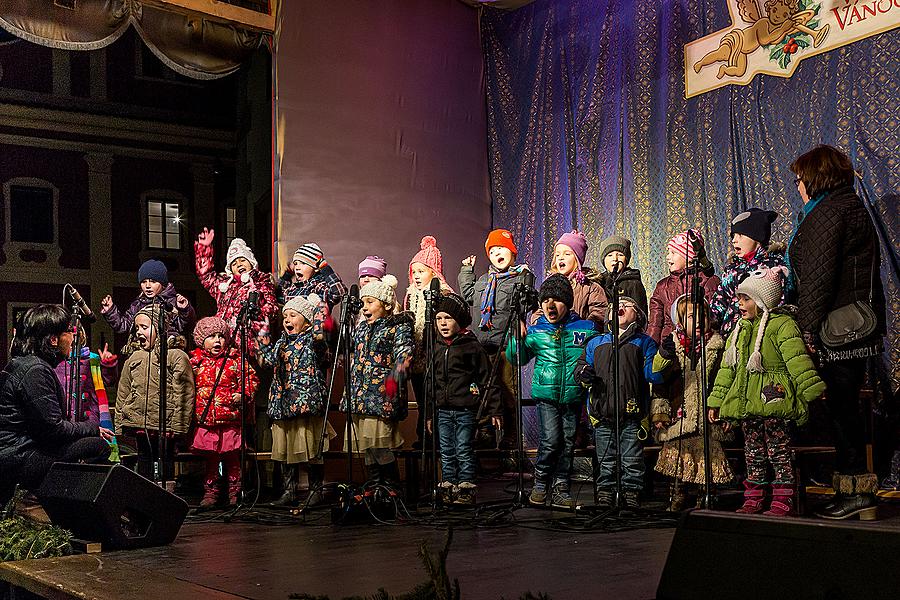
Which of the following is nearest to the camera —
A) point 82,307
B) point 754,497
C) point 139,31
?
point 754,497

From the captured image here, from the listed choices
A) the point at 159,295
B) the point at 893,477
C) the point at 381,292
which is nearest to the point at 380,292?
the point at 381,292

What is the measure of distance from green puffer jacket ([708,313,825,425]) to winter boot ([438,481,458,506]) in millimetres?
1715

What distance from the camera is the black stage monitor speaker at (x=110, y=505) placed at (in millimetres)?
4402

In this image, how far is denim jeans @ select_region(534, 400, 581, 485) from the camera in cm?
577

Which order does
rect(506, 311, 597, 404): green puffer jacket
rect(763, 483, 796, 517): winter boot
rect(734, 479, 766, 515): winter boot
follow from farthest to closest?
rect(506, 311, 597, 404): green puffer jacket → rect(734, 479, 766, 515): winter boot → rect(763, 483, 796, 517): winter boot

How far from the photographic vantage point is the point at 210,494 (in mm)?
6445

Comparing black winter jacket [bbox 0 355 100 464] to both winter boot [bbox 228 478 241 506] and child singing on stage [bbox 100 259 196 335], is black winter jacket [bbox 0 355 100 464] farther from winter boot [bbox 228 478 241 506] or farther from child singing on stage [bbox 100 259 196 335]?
child singing on stage [bbox 100 259 196 335]

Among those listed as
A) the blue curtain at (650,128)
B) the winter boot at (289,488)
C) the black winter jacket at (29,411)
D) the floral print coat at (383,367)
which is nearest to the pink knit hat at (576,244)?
the blue curtain at (650,128)

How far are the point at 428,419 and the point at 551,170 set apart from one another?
3040mm

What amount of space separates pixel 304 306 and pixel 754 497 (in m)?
3.15

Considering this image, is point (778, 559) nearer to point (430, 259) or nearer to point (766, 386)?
point (766, 386)

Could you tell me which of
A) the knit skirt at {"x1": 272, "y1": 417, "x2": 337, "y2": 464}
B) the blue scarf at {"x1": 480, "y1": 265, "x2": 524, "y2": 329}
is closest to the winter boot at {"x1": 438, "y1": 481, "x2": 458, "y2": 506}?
the knit skirt at {"x1": 272, "y1": 417, "x2": 337, "y2": 464}

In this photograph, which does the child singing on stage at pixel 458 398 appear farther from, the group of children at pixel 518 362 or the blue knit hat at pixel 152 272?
the blue knit hat at pixel 152 272

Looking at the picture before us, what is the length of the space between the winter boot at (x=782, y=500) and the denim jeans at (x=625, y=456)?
0.93m
